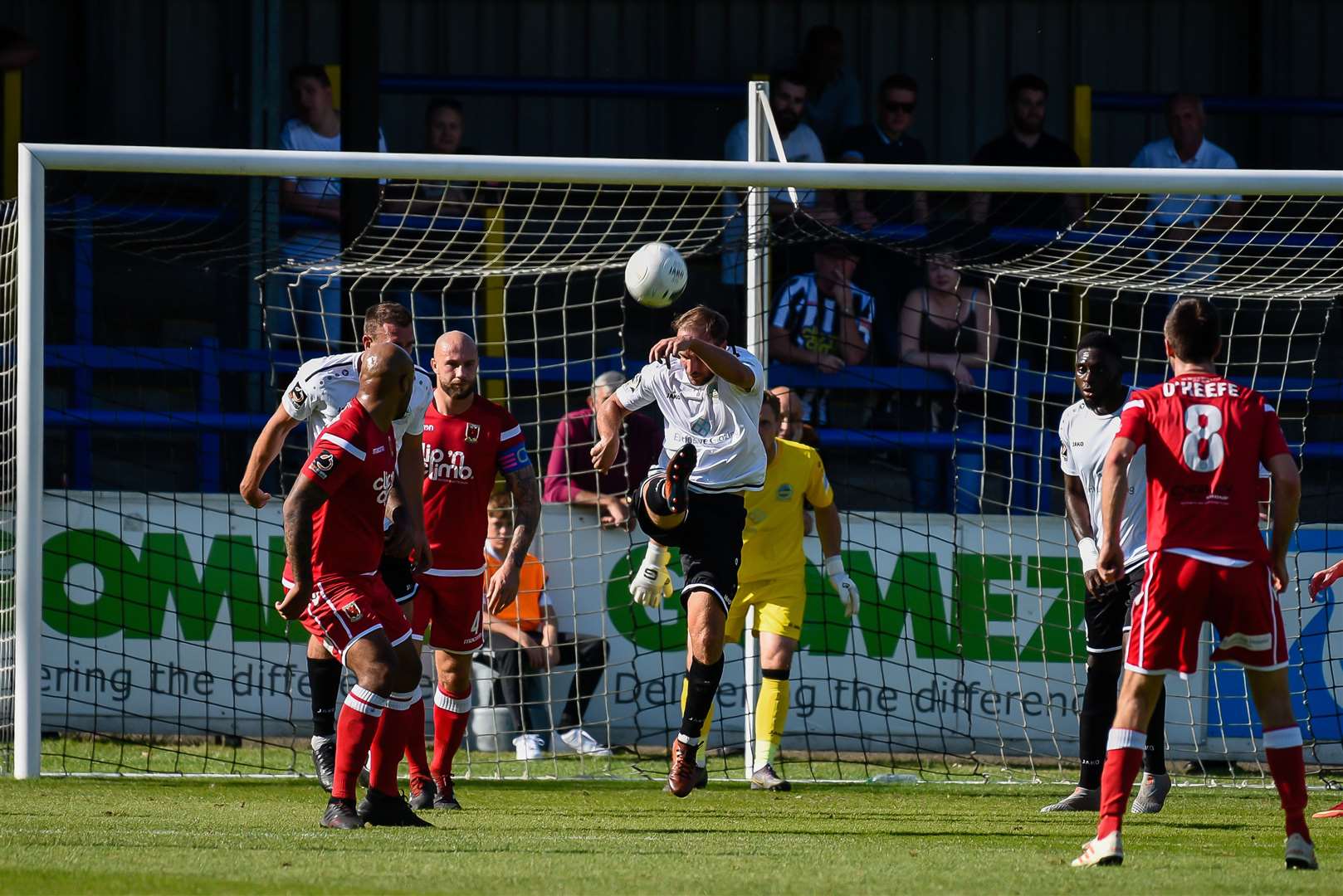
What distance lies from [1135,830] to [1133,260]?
→ 14.7ft

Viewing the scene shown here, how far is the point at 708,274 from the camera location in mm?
13203

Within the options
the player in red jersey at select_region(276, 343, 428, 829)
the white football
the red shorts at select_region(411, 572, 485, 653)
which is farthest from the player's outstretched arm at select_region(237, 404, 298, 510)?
the white football

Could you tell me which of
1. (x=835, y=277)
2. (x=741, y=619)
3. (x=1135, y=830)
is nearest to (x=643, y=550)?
(x=741, y=619)

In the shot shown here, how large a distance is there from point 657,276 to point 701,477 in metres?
0.96

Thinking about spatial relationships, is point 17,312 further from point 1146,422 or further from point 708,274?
point 708,274

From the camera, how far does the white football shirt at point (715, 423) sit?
767 centimetres

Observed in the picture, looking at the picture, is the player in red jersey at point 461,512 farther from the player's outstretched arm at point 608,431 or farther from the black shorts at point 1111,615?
the black shorts at point 1111,615

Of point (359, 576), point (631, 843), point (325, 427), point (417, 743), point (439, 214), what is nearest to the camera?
point (631, 843)

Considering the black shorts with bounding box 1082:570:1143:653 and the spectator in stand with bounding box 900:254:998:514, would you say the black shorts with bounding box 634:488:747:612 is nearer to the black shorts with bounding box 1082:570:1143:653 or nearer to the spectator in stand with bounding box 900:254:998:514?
the black shorts with bounding box 1082:570:1143:653

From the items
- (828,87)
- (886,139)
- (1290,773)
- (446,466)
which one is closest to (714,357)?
(446,466)

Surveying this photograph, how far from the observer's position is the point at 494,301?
1194cm

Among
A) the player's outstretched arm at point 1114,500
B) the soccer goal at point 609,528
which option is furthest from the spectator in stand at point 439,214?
the player's outstretched arm at point 1114,500

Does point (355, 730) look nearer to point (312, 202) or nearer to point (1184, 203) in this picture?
point (312, 202)

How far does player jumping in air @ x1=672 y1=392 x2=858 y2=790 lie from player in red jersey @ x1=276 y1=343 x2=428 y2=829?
97.6 inches
